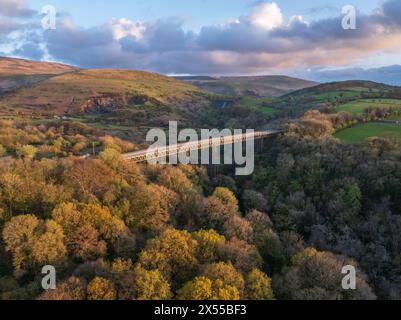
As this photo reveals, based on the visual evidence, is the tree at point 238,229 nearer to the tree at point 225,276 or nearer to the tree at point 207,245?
the tree at point 207,245

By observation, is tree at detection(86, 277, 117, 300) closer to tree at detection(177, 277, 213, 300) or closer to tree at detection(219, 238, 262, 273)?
tree at detection(177, 277, 213, 300)

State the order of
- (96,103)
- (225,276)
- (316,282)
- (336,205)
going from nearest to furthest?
(225,276), (316,282), (336,205), (96,103)

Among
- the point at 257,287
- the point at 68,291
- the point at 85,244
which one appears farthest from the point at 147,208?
the point at 257,287

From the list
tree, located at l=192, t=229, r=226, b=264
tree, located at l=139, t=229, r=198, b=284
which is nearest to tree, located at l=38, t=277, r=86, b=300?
tree, located at l=139, t=229, r=198, b=284

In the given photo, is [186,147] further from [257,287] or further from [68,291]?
[68,291]

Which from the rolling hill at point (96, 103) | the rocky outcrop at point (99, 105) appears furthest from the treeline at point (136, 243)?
the rocky outcrop at point (99, 105)
